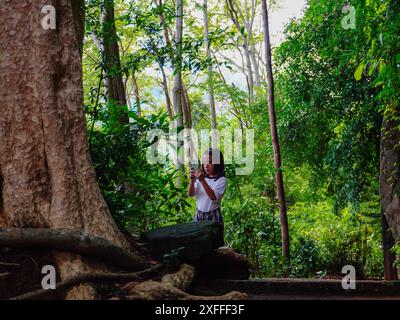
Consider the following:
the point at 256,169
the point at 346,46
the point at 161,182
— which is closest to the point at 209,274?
the point at 161,182

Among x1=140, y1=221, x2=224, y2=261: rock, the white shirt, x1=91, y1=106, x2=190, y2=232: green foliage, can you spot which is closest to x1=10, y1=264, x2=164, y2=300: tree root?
x1=140, y1=221, x2=224, y2=261: rock

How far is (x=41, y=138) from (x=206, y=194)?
2118 millimetres

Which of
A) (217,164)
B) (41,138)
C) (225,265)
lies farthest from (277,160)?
(41,138)

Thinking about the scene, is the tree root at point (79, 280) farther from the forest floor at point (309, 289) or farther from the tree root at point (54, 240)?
the forest floor at point (309, 289)

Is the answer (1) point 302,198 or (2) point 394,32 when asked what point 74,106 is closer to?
(2) point 394,32

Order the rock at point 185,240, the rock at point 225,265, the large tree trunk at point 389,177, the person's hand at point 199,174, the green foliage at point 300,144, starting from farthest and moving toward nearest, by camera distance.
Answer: the large tree trunk at point 389,177, the green foliage at point 300,144, the person's hand at point 199,174, the rock at point 225,265, the rock at point 185,240

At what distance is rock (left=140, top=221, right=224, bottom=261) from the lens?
4797mm

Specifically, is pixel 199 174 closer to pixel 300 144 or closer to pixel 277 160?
pixel 277 160

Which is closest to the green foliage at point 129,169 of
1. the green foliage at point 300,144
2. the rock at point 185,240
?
the green foliage at point 300,144

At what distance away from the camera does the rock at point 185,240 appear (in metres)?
4.80

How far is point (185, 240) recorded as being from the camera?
481 cm

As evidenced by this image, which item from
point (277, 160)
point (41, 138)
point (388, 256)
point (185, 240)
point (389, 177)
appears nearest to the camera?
point (41, 138)

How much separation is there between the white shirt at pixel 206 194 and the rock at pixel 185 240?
30.2 inches
